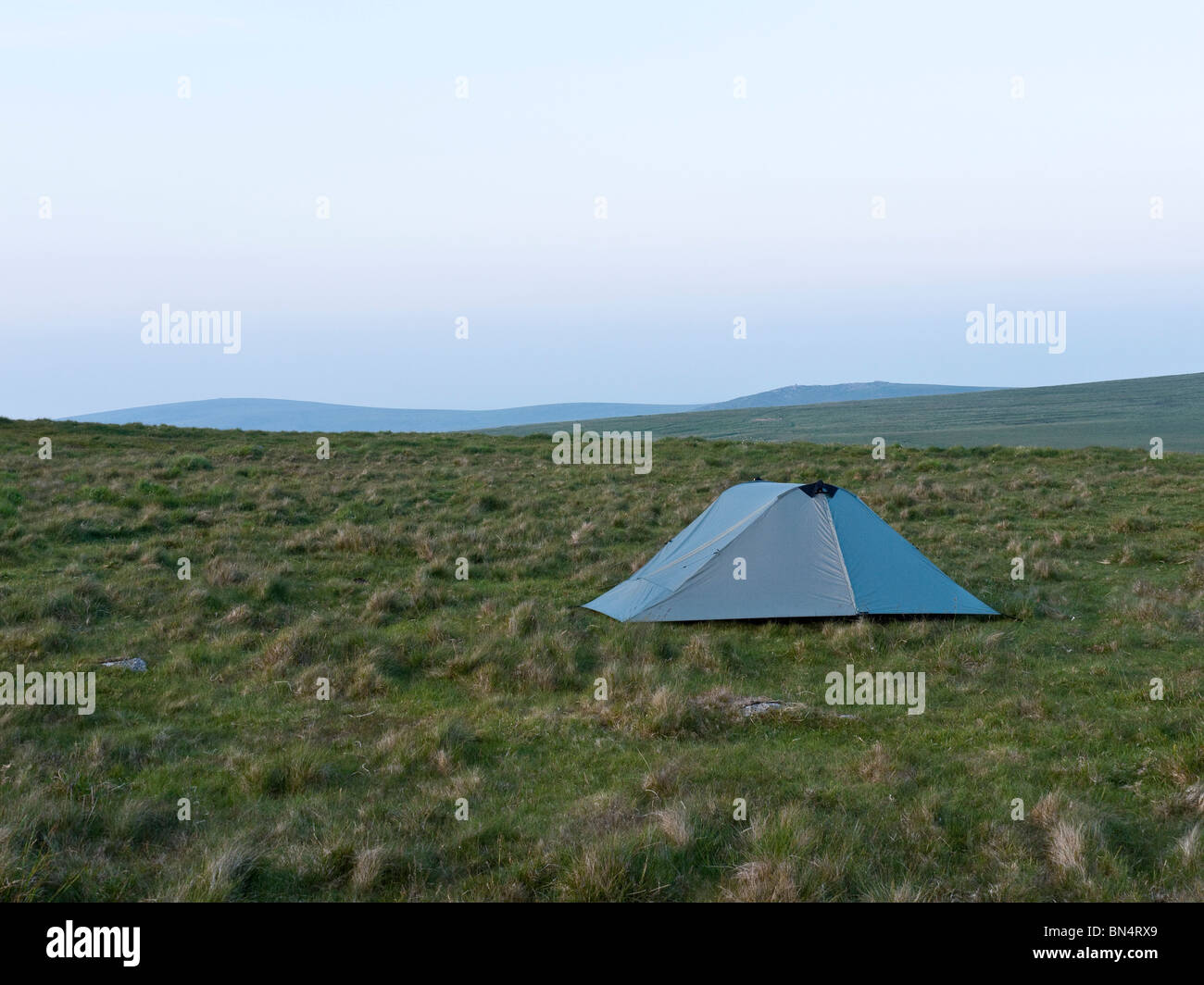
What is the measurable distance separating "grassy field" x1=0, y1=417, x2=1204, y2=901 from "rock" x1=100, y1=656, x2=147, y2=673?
0.10 m

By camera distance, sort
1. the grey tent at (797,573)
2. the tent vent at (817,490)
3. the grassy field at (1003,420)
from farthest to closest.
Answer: the grassy field at (1003,420)
the tent vent at (817,490)
the grey tent at (797,573)

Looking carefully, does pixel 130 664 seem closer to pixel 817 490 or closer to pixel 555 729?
pixel 555 729

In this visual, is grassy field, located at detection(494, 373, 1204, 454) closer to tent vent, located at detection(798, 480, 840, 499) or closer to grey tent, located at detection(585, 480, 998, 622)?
grey tent, located at detection(585, 480, 998, 622)

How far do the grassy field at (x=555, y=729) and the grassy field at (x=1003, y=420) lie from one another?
3722cm

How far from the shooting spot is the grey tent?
10008 millimetres

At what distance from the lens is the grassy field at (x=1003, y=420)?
193 feet

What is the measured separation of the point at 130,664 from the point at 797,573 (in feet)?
23.2

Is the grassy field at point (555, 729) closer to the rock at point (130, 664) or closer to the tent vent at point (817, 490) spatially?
the rock at point (130, 664)

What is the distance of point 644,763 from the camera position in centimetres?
621

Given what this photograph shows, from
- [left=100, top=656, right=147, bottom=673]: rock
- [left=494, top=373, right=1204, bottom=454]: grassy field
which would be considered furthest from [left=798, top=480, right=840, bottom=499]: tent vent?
[left=494, top=373, right=1204, bottom=454]: grassy field

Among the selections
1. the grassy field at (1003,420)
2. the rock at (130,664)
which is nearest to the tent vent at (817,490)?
the rock at (130,664)

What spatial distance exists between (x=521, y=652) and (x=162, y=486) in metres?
13.6
